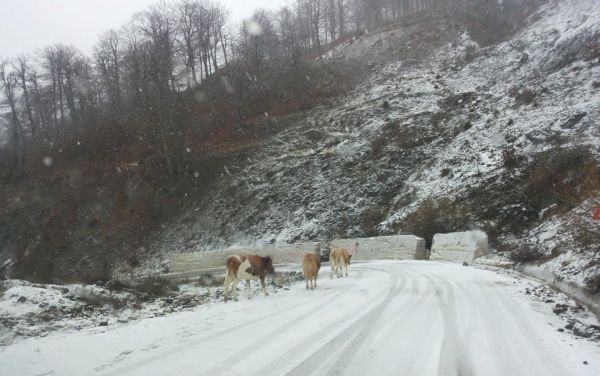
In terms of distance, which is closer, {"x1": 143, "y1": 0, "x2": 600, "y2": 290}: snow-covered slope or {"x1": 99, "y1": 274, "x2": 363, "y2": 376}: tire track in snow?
{"x1": 99, "y1": 274, "x2": 363, "y2": 376}: tire track in snow

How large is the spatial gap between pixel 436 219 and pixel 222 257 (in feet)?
40.2

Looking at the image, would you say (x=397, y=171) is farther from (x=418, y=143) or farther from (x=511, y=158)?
(x=511, y=158)

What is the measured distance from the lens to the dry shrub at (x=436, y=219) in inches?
948

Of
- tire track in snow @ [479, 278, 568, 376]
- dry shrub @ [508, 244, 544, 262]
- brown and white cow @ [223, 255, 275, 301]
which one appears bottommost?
dry shrub @ [508, 244, 544, 262]

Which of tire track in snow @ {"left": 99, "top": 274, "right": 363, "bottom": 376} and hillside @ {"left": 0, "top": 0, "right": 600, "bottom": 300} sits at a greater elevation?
hillside @ {"left": 0, "top": 0, "right": 600, "bottom": 300}

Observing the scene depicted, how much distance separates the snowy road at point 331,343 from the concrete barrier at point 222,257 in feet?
50.0

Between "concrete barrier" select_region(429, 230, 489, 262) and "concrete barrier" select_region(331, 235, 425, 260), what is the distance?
30.5 inches

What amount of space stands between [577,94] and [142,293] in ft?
89.7

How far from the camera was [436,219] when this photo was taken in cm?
2519

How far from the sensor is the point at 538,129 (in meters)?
26.4

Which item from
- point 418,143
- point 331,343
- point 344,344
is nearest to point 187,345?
point 331,343

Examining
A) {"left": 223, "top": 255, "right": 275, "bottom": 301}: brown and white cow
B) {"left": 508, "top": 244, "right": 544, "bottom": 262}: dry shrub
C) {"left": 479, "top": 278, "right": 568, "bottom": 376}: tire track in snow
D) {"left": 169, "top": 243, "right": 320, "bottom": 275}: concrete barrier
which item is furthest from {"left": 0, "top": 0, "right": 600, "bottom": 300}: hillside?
{"left": 223, "top": 255, "right": 275, "bottom": 301}: brown and white cow

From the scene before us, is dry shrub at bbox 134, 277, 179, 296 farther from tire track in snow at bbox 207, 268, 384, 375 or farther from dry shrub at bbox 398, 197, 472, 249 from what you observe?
dry shrub at bbox 398, 197, 472, 249

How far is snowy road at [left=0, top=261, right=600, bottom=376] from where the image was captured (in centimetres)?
533
